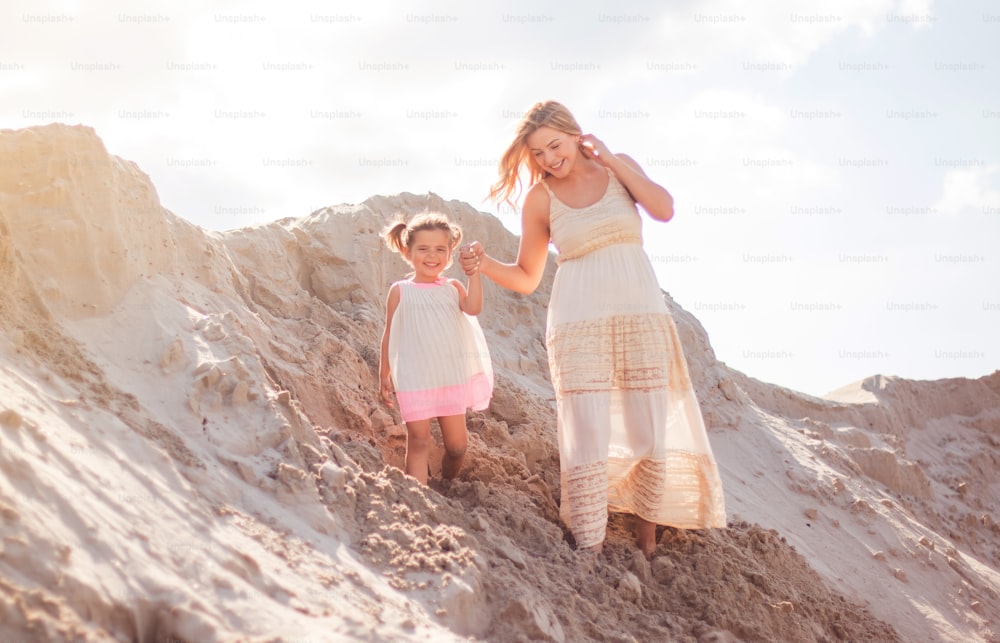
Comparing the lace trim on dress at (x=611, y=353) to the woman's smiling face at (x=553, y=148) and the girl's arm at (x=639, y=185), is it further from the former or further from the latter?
the woman's smiling face at (x=553, y=148)

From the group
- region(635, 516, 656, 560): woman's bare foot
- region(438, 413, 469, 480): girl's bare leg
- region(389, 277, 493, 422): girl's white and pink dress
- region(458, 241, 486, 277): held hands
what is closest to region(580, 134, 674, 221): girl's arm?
region(458, 241, 486, 277): held hands

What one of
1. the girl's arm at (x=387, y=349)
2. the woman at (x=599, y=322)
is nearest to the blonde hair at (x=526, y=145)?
the woman at (x=599, y=322)

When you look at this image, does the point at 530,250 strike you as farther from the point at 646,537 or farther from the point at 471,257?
the point at 646,537

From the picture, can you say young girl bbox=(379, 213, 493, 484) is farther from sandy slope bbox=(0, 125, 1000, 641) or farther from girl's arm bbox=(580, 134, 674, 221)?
girl's arm bbox=(580, 134, 674, 221)

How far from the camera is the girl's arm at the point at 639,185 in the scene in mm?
3705

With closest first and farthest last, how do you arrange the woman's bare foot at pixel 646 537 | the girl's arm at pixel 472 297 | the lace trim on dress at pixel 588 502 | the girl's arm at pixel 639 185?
1. the lace trim on dress at pixel 588 502
2. the girl's arm at pixel 639 185
3. the woman's bare foot at pixel 646 537
4. the girl's arm at pixel 472 297

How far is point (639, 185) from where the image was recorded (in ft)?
12.2

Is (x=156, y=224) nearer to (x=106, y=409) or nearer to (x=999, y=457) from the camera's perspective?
(x=106, y=409)

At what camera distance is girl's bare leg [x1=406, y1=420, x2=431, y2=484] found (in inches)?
152

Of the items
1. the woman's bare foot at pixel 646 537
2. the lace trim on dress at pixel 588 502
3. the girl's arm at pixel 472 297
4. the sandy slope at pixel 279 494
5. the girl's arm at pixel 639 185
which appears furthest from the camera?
the girl's arm at pixel 472 297

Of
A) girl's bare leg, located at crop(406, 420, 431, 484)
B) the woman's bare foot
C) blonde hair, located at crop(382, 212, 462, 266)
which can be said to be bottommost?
the woman's bare foot

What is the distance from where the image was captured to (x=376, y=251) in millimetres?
6172

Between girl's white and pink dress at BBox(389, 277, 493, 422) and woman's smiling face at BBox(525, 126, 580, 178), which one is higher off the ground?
woman's smiling face at BBox(525, 126, 580, 178)

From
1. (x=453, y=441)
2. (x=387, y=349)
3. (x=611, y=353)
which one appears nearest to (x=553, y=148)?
(x=611, y=353)
